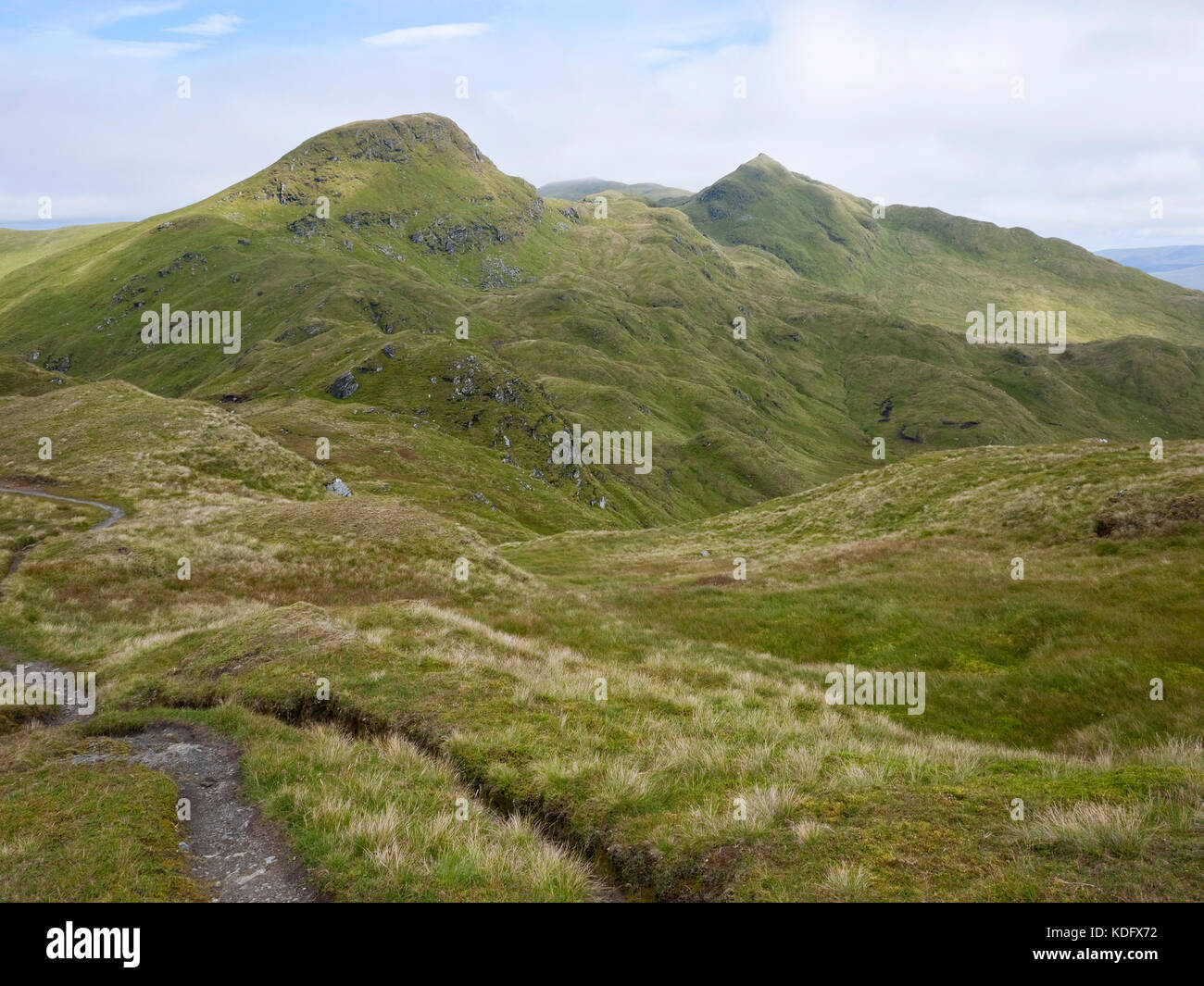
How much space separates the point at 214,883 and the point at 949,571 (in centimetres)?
3298

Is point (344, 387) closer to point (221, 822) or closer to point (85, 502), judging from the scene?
point (85, 502)

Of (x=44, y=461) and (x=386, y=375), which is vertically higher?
(x=386, y=375)

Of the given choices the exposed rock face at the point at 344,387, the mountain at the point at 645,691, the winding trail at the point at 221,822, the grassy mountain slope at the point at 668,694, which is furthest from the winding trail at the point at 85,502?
the exposed rock face at the point at 344,387

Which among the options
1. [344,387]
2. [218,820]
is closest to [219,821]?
[218,820]

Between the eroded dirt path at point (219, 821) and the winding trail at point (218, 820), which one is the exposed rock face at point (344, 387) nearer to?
the winding trail at point (218, 820)

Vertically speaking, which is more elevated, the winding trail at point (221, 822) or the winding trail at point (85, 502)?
the winding trail at point (85, 502)

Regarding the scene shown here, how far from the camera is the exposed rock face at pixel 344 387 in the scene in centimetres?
13838

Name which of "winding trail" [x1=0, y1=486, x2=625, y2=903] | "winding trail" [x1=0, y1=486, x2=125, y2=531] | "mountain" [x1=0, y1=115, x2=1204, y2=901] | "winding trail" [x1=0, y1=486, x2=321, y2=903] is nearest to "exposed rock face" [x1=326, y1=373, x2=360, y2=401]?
"mountain" [x1=0, y1=115, x2=1204, y2=901]

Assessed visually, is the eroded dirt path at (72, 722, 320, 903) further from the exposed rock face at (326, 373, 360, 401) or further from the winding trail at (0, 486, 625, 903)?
the exposed rock face at (326, 373, 360, 401)

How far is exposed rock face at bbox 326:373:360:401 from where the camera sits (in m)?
138

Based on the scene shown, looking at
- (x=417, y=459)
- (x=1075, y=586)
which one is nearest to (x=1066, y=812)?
(x=1075, y=586)
